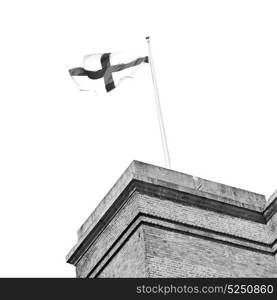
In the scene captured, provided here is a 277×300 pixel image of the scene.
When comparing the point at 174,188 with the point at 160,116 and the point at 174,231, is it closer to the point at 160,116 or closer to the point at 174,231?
the point at 174,231

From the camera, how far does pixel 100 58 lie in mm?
20422

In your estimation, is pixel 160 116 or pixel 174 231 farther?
pixel 160 116

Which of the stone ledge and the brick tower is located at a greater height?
the stone ledge

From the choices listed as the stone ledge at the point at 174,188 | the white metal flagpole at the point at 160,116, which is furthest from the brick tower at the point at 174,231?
the white metal flagpole at the point at 160,116

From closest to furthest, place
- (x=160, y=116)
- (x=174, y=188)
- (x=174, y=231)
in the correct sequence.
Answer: (x=174, y=231) → (x=174, y=188) → (x=160, y=116)

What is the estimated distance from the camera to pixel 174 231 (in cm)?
1733

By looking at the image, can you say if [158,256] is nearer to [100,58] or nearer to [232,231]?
[232,231]

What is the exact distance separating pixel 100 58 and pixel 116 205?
3961mm

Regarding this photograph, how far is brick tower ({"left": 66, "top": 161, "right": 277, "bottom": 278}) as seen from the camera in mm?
16938

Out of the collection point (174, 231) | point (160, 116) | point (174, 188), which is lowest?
point (174, 231)

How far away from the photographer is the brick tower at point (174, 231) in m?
16.9

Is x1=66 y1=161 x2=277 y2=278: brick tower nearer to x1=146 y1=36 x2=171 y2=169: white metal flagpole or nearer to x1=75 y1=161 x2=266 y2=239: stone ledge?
x1=75 y1=161 x2=266 y2=239: stone ledge

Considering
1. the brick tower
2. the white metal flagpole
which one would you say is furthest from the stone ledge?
the white metal flagpole

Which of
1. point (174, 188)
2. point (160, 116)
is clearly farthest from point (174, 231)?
point (160, 116)
